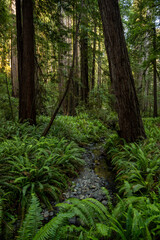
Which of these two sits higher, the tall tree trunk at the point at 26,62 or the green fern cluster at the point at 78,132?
the tall tree trunk at the point at 26,62

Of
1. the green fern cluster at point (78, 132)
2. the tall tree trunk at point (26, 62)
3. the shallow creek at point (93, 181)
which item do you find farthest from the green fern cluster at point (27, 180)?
the tall tree trunk at point (26, 62)

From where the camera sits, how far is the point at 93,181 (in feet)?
11.8

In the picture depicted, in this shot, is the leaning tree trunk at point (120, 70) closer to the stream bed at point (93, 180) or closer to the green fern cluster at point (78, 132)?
the stream bed at point (93, 180)

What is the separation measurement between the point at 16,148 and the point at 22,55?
4.32m

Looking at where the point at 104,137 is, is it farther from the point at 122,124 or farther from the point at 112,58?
the point at 112,58

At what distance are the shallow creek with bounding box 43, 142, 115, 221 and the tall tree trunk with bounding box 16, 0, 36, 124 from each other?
3.15 m

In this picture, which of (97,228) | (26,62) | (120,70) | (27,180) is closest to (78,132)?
(120,70)

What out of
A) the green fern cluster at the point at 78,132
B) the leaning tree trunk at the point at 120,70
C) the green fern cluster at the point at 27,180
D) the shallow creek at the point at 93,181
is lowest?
the shallow creek at the point at 93,181

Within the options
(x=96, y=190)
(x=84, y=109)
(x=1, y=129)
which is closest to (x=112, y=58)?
(x=96, y=190)

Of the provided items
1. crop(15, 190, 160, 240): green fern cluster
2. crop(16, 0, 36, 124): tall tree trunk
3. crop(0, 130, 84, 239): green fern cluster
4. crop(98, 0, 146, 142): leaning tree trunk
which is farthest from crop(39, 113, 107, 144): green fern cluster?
crop(15, 190, 160, 240): green fern cluster

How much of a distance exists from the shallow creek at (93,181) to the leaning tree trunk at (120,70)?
1.26 m

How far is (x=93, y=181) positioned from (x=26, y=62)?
207 inches

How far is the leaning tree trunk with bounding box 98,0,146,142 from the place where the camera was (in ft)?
13.8

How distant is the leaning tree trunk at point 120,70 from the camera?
4.20 metres
